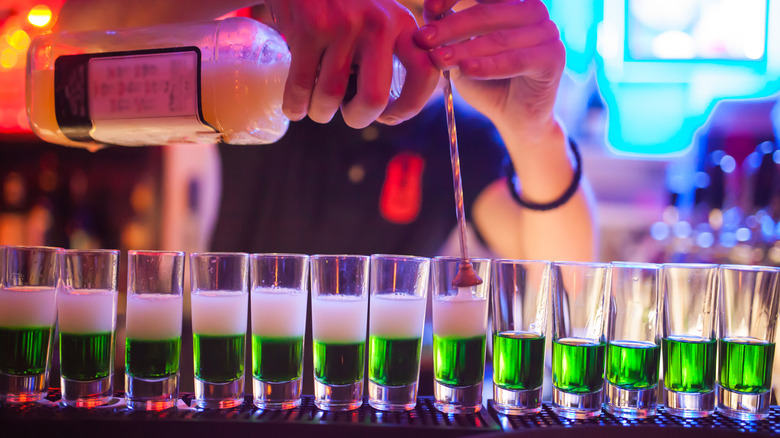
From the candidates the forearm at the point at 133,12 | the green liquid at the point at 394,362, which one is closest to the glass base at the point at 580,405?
the green liquid at the point at 394,362

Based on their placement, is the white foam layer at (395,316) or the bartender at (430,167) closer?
the white foam layer at (395,316)

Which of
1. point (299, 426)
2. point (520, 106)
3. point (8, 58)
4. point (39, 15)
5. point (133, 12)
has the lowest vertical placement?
point (299, 426)

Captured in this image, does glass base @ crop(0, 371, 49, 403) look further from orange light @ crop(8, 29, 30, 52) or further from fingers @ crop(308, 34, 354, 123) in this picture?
orange light @ crop(8, 29, 30, 52)

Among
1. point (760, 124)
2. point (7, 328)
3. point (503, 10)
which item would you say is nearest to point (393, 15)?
point (503, 10)

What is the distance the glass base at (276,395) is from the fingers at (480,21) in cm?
53

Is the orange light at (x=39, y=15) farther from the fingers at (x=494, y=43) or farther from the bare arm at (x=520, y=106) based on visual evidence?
the fingers at (x=494, y=43)

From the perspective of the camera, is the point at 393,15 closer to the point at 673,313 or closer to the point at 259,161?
the point at 673,313

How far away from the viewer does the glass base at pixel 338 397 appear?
934 millimetres

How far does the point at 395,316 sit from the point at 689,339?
439 mm

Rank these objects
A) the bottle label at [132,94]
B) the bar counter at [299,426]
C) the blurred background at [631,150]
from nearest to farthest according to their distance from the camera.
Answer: the bar counter at [299,426]
the bottle label at [132,94]
the blurred background at [631,150]

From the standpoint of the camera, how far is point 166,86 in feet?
3.44

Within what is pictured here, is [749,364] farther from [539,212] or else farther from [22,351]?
[22,351]

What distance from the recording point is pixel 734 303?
0.97 metres

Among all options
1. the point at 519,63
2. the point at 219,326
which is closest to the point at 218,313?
the point at 219,326
